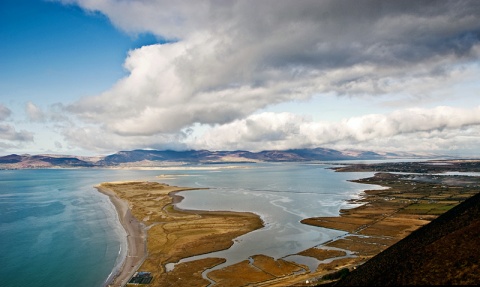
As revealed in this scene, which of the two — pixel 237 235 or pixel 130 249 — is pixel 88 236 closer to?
pixel 130 249

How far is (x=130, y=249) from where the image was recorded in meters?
59.4

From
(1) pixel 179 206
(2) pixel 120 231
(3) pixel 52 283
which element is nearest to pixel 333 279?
(3) pixel 52 283

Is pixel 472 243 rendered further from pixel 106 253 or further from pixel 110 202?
pixel 110 202

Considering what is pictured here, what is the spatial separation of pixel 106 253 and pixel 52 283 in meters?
12.5

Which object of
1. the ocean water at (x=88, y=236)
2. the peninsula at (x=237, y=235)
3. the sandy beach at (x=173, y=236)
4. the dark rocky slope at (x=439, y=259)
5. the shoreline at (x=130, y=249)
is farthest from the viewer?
the ocean water at (x=88, y=236)

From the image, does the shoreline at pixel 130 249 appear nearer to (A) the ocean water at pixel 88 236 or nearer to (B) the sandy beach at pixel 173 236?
(B) the sandy beach at pixel 173 236

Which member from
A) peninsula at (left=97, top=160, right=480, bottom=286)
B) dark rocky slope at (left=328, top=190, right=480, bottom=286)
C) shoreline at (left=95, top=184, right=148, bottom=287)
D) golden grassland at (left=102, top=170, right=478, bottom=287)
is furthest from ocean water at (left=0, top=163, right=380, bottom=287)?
dark rocky slope at (left=328, top=190, right=480, bottom=286)

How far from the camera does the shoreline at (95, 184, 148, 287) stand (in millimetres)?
Result: 45125

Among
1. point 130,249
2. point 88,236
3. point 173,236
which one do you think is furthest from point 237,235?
point 88,236

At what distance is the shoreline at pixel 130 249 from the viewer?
148ft

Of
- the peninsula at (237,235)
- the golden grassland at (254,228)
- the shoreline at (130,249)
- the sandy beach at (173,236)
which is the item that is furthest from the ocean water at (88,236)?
the golden grassland at (254,228)

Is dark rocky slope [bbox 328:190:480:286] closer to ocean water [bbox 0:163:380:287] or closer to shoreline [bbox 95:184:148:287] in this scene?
ocean water [bbox 0:163:380:287]

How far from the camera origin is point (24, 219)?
296 ft

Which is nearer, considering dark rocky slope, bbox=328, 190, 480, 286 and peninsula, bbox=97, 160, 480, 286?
dark rocky slope, bbox=328, 190, 480, 286
